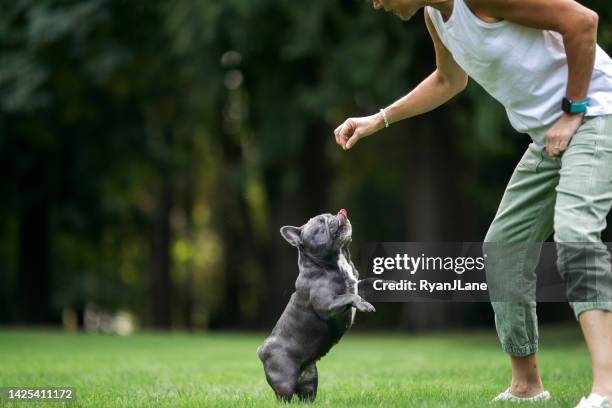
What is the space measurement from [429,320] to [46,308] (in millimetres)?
10718

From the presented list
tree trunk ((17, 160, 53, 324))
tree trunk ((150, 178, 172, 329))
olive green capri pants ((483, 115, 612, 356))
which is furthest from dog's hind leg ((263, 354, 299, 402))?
tree trunk ((150, 178, 172, 329))

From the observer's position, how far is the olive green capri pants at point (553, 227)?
411 centimetres

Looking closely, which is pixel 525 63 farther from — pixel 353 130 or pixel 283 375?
pixel 283 375

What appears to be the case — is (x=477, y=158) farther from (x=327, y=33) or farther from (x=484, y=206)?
(x=327, y=33)

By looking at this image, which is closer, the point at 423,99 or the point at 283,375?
the point at 283,375

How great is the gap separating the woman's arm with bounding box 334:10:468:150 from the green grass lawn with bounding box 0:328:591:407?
1.48m

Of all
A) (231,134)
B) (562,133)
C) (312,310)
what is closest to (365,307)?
(312,310)

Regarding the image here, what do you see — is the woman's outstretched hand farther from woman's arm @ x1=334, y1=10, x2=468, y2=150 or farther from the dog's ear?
the dog's ear

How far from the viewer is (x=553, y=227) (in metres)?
4.68

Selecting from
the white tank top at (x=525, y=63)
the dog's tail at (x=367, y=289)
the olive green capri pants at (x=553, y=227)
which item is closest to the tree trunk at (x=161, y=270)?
the dog's tail at (x=367, y=289)

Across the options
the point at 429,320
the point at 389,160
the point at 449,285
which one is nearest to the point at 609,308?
the point at 449,285

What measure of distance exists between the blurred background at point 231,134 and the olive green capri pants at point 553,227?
26.1ft

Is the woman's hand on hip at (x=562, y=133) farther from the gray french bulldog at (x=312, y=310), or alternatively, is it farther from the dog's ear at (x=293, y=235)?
the dog's ear at (x=293, y=235)

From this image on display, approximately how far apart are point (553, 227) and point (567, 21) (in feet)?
3.68
